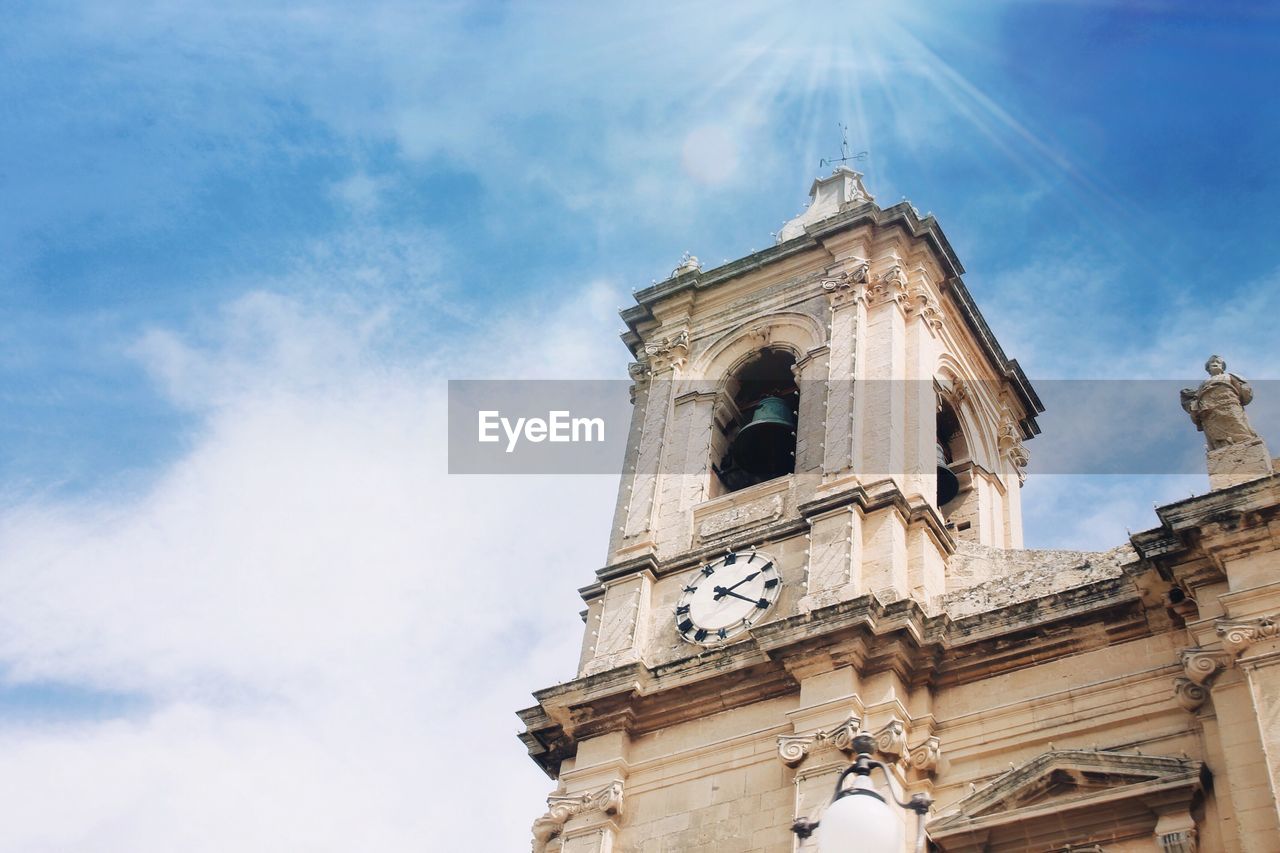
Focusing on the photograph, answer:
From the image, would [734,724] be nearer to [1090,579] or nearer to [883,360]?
[1090,579]

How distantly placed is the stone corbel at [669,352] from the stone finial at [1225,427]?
25.2 ft

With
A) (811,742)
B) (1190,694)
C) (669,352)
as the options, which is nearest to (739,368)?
(669,352)

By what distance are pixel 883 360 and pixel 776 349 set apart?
6.96 ft

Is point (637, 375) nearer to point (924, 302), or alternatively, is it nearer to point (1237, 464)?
point (924, 302)

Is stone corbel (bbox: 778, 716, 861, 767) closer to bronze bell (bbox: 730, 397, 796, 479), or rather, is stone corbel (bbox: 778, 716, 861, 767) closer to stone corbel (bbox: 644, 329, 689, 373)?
bronze bell (bbox: 730, 397, 796, 479)

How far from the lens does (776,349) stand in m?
22.4

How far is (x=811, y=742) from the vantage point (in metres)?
15.8

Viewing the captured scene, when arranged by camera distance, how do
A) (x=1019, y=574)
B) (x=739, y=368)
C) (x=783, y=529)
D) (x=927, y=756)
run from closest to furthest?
(x=927, y=756), (x=1019, y=574), (x=783, y=529), (x=739, y=368)

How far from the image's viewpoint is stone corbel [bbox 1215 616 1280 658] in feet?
45.3

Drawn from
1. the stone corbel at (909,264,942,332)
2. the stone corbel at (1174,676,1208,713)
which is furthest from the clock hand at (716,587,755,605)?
the stone corbel at (1174,676,1208,713)

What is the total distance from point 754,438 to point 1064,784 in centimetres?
767

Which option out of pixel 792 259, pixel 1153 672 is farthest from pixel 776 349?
pixel 1153 672

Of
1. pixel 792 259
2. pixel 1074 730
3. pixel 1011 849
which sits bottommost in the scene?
pixel 1011 849

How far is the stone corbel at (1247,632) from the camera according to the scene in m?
13.8
